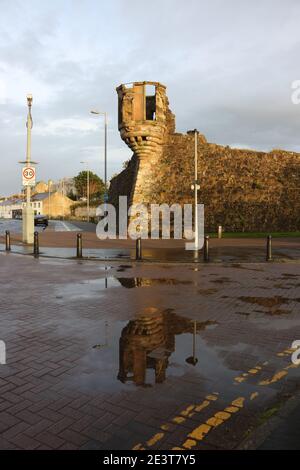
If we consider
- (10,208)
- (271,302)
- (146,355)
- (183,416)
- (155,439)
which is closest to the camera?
(155,439)

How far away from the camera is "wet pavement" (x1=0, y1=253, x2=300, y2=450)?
3379mm

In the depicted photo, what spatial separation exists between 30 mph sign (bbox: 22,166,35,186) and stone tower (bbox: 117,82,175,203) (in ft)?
37.5

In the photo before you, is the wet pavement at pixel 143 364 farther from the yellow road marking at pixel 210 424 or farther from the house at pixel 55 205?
the house at pixel 55 205

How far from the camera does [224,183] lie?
32.3 meters

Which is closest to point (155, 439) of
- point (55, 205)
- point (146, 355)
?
point (146, 355)

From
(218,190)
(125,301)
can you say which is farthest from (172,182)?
(125,301)

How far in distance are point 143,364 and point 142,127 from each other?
2662 cm

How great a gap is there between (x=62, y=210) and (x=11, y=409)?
348 ft

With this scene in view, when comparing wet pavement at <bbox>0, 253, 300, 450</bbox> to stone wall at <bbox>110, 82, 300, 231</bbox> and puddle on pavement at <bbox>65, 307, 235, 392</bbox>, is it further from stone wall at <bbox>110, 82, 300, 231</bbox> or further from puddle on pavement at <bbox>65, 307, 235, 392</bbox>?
stone wall at <bbox>110, 82, 300, 231</bbox>

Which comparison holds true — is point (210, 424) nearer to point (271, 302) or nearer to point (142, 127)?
point (271, 302)

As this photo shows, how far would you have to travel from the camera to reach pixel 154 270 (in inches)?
521

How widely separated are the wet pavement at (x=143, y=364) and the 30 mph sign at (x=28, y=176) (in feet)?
37.0

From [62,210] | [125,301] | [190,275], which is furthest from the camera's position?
[62,210]
